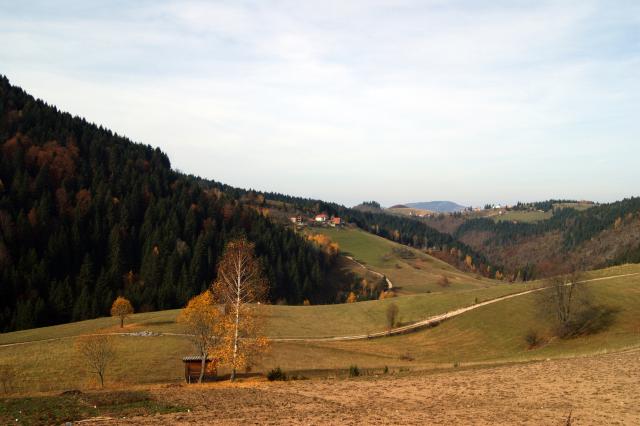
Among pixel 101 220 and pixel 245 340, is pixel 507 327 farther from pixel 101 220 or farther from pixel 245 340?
pixel 101 220

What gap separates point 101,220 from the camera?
6378 inches

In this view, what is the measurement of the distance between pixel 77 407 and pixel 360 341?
191 ft

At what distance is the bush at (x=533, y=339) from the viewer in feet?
210

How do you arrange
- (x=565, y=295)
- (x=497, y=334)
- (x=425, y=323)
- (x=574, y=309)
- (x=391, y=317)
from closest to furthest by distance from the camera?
(x=574, y=309) → (x=497, y=334) → (x=565, y=295) → (x=425, y=323) → (x=391, y=317)

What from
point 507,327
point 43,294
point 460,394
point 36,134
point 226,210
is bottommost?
point 43,294

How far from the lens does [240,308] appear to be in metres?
45.4

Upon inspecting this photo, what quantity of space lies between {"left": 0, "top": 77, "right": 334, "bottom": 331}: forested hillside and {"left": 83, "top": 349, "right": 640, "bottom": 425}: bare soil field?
107 meters

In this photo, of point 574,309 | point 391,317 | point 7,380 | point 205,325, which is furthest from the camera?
point 391,317

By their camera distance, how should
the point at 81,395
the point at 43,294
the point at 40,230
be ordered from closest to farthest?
the point at 81,395 → the point at 43,294 → the point at 40,230

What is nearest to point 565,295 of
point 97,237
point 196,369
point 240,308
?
point 240,308

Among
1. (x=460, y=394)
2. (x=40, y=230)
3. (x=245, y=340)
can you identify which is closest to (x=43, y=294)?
(x=40, y=230)

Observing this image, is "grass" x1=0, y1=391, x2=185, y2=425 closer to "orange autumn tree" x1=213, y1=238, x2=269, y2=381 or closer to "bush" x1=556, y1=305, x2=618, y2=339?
"orange autumn tree" x1=213, y1=238, x2=269, y2=381

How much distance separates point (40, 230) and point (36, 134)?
60.4 m

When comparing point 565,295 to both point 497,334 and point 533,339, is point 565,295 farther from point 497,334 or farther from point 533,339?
point 497,334
